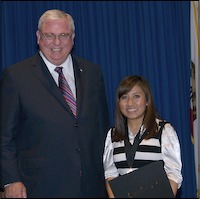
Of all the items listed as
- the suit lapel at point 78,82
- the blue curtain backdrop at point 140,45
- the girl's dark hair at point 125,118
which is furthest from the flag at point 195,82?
the suit lapel at point 78,82

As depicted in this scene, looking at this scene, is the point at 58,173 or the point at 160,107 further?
the point at 160,107

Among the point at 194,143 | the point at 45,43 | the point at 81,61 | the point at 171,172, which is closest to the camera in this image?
the point at 171,172

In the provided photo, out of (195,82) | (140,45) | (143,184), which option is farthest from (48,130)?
(140,45)

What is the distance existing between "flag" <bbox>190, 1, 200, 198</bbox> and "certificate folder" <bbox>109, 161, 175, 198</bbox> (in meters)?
2.25

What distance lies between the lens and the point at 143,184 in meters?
2.09

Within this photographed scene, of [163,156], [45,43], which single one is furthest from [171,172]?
[45,43]

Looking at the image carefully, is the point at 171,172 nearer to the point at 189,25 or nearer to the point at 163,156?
the point at 163,156

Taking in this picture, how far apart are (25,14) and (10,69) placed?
180cm

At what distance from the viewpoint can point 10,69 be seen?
9.64 ft

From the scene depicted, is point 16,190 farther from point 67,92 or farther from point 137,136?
point 137,136

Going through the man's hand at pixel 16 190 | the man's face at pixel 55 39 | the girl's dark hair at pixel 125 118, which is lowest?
the man's hand at pixel 16 190

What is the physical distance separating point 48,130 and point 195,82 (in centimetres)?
204

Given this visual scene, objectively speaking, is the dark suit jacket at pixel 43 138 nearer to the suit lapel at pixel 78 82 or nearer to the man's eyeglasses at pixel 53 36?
the suit lapel at pixel 78 82

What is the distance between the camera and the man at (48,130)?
2.82 m
